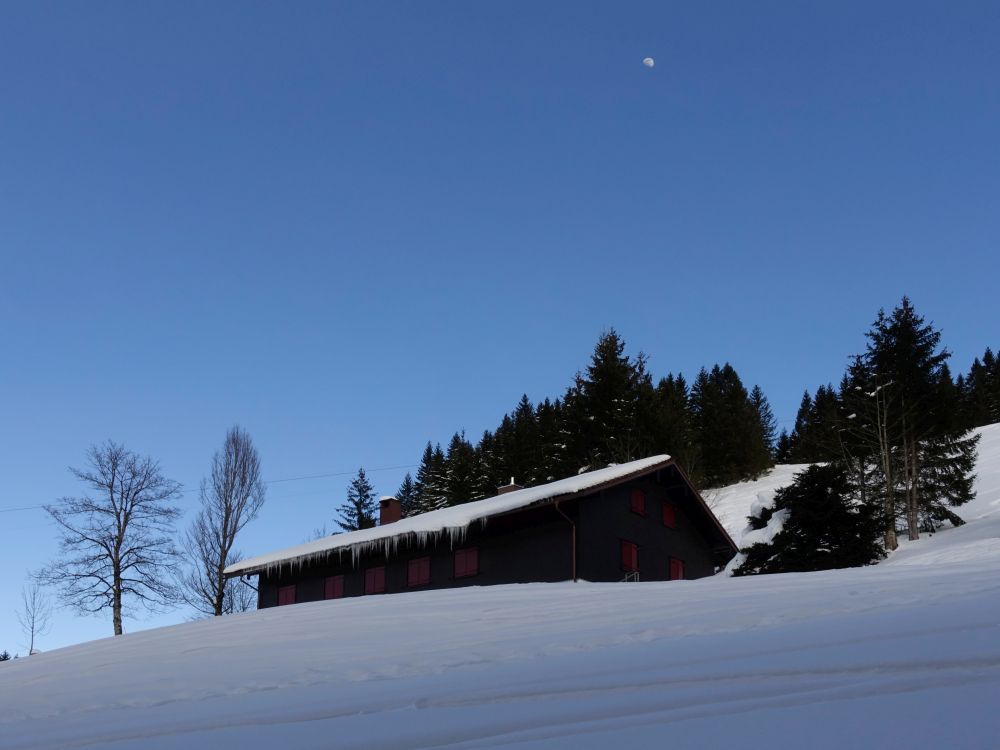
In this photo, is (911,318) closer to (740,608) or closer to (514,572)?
(514,572)

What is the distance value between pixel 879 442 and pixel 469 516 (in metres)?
20.0

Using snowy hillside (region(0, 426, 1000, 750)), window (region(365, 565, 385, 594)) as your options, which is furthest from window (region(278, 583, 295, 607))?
snowy hillside (region(0, 426, 1000, 750))

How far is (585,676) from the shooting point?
6.21 meters

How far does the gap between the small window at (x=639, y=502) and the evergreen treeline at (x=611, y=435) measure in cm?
906

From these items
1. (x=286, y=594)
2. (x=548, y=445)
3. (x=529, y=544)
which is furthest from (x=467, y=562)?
(x=548, y=445)

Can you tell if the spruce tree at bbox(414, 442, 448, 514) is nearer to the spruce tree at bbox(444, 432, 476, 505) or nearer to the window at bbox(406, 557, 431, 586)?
the spruce tree at bbox(444, 432, 476, 505)

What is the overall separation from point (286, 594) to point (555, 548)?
1070 cm

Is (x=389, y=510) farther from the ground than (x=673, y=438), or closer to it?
closer to it

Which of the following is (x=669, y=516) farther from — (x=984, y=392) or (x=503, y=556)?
(x=984, y=392)

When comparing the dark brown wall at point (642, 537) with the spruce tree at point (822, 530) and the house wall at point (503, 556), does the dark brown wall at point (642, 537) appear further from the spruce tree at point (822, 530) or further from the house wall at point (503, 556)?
the spruce tree at point (822, 530)

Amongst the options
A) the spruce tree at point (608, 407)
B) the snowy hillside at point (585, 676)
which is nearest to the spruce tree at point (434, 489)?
the spruce tree at point (608, 407)

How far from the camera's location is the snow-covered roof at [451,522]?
922 inches

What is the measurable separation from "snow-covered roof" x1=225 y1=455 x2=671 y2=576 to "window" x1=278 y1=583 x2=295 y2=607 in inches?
54.9

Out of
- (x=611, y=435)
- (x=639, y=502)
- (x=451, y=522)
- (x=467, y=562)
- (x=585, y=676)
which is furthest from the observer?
(x=611, y=435)
